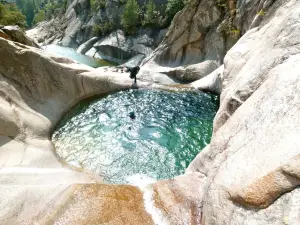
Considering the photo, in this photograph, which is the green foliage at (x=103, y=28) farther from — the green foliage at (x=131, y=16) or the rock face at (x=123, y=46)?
the green foliage at (x=131, y=16)

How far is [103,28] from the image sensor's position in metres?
54.5

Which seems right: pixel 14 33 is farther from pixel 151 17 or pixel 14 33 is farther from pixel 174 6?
pixel 151 17

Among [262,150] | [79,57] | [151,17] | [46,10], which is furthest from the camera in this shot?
[46,10]

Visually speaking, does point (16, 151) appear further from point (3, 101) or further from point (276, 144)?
point (276, 144)

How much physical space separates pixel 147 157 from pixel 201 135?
14.5 ft

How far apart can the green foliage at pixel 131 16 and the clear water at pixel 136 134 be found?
30.9 meters

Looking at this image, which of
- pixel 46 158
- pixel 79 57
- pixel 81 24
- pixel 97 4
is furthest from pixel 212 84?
pixel 81 24

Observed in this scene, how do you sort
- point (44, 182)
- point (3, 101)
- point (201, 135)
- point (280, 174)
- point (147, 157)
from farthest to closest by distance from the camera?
point (201, 135)
point (3, 101)
point (147, 157)
point (44, 182)
point (280, 174)

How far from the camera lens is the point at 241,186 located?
18.2 feet

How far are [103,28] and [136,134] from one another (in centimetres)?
4642

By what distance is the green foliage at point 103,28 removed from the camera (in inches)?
2107

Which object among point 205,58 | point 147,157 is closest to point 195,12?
point 205,58

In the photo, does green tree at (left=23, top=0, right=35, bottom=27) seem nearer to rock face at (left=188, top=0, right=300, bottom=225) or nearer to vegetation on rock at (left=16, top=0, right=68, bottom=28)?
vegetation on rock at (left=16, top=0, right=68, bottom=28)

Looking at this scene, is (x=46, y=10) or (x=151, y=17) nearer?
(x=151, y=17)
